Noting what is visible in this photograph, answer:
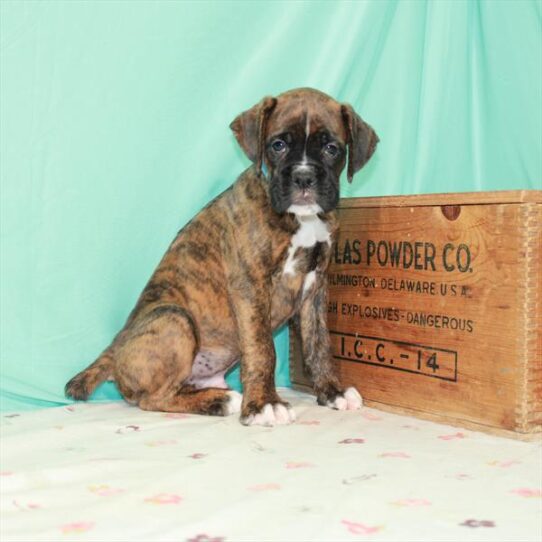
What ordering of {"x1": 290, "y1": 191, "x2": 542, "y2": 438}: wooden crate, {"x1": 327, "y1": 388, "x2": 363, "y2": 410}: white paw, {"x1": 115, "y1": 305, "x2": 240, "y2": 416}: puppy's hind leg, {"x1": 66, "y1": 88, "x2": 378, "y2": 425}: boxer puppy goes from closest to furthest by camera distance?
{"x1": 290, "y1": 191, "x2": 542, "y2": 438}: wooden crate
{"x1": 66, "y1": 88, "x2": 378, "y2": 425}: boxer puppy
{"x1": 115, "y1": 305, "x2": 240, "y2": 416}: puppy's hind leg
{"x1": 327, "y1": 388, "x2": 363, "y2": 410}: white paw

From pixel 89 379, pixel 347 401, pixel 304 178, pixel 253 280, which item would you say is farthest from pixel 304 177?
pixel 89 379

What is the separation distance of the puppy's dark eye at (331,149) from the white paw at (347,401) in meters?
1.08

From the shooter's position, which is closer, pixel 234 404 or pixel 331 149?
pixel 331 149

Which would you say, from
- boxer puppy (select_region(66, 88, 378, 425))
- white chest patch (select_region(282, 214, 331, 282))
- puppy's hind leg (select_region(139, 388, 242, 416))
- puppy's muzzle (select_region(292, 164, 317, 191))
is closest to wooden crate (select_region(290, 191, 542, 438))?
boxer puppy (select_region(66, 88, 378, 425))

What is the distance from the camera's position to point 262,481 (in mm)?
2451

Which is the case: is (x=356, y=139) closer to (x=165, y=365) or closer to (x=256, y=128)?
(x=256, y=128)

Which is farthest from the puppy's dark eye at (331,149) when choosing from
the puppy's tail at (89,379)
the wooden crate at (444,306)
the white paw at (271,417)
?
the puppy's tail at (89,379)

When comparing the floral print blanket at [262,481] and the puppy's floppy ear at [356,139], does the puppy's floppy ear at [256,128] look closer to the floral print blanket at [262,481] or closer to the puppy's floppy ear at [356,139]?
the puppy's floppy ear at [356,139]

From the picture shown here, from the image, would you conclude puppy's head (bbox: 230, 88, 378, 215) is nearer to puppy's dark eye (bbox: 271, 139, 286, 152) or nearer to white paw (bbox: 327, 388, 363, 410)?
puppy's dark eye (bbox: 271, 139, 286, 152)

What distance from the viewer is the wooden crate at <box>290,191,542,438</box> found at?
119 inches

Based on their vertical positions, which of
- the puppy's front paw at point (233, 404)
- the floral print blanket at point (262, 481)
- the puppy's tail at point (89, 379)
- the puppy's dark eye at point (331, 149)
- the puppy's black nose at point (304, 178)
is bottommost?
the floral print blanket at point (262, 481)

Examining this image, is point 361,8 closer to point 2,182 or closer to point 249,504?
point 2,182

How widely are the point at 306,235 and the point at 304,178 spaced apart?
1.19 ft

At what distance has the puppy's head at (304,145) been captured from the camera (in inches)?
126
